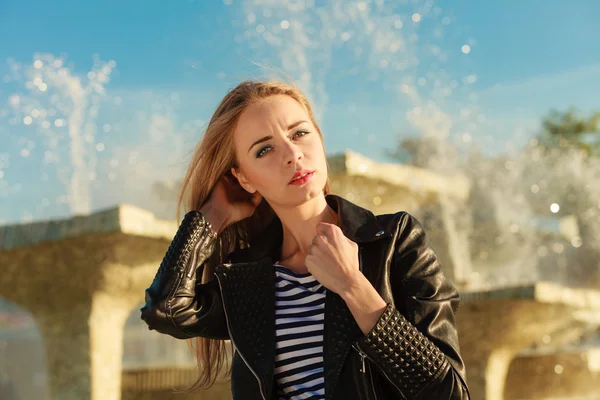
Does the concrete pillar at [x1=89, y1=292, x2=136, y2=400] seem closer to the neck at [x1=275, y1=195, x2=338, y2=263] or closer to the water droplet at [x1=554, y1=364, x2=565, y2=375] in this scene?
the water droplet at [x1=554, y1=364, x2=565, y2=375]

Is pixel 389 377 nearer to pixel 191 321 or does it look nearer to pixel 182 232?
pixel 191 321

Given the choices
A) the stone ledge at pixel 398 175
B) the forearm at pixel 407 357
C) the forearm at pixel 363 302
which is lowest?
the forearm at pixel 407 357

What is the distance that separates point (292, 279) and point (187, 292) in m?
0.28

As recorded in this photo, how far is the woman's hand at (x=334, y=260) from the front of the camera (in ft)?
5.91

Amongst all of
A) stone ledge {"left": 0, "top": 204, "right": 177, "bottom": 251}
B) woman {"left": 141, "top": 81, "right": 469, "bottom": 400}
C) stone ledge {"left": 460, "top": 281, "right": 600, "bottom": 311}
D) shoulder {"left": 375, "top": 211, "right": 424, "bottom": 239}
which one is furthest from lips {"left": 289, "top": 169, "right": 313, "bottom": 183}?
stone ledge {"left": 460, "top": 281, "right": 600, "bottom": 311}

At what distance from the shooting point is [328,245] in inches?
72.6

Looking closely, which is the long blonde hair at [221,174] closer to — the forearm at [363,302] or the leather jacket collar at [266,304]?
the leather jacket collar at [266,304]

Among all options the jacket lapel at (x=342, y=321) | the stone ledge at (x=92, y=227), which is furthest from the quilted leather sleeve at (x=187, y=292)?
the stone ledge at (x=92, y=227)

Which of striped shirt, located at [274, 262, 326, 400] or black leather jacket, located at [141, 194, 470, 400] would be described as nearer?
black leather jacket, located at [141, 194, 470, 400]

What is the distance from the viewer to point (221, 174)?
7.48 feet

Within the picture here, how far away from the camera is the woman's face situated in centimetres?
202

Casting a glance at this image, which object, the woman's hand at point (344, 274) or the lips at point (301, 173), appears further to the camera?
the lips at point (301, 173)

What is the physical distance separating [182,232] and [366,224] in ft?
1.67

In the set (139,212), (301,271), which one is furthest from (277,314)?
(139,212)
